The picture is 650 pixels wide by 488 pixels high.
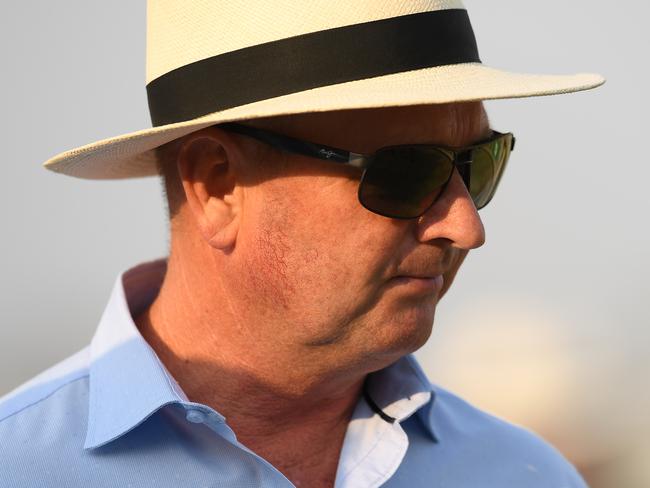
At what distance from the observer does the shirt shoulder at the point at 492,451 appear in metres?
2.63

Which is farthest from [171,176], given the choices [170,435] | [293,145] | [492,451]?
[492,451]

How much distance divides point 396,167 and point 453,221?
0.60ft

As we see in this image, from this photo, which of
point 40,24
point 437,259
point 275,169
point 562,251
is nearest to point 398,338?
point 437,259

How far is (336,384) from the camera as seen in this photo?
239 cm

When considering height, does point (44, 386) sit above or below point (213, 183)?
below

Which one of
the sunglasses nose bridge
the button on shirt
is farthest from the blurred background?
the sunglasses nose bridge

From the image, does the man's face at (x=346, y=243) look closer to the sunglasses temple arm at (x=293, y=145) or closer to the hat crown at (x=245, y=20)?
the sunglasses temple arm at (x=293, y=145)

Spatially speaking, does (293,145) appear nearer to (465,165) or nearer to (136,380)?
(465,165)

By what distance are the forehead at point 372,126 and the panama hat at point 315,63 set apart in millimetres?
97

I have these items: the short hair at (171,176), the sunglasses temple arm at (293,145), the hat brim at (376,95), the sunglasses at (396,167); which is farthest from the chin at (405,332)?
the short hair at (171,176)

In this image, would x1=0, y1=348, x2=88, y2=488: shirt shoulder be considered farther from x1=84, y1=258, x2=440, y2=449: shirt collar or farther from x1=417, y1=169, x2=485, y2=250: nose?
x1=417, y1=169, x2=485, y2=250: nose

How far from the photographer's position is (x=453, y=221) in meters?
2.22

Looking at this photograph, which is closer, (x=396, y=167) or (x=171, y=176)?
(x=396, y=167)

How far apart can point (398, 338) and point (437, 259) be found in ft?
0.66
